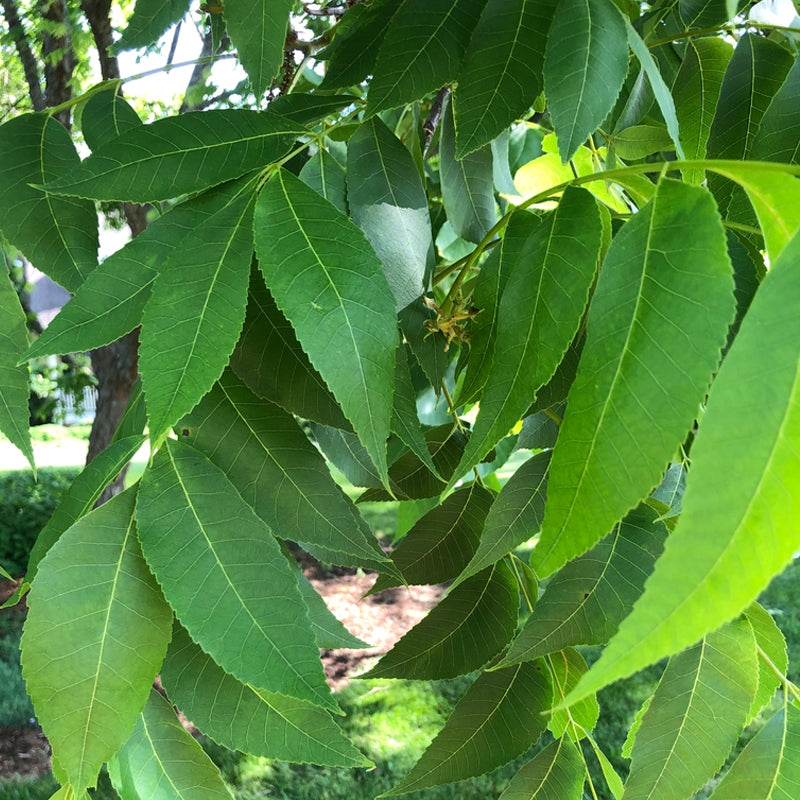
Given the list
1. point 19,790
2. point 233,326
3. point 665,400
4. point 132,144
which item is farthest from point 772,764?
point 19,790

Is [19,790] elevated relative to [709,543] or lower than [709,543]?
lower

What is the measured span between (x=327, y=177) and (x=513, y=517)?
28 cm

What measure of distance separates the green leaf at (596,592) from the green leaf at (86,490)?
0.87ft

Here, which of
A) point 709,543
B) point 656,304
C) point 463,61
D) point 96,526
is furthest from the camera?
point 463,61

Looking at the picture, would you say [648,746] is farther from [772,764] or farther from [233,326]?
[233,326]

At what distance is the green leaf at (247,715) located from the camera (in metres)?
0.47

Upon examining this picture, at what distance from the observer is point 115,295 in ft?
1.66

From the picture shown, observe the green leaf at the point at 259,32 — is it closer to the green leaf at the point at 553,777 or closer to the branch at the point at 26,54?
the green leaf at the point at 553,777

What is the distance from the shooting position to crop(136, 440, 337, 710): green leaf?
1.36 ft

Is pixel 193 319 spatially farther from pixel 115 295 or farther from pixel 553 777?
pixel 553 777

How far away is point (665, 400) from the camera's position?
0.33 metres

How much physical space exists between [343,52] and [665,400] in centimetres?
43

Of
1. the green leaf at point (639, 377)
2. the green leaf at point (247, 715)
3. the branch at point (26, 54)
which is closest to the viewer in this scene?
the green leaf at point (639, 377)

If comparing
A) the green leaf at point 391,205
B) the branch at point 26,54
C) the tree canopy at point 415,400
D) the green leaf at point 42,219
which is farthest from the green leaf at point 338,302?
the branch at point 26,54
